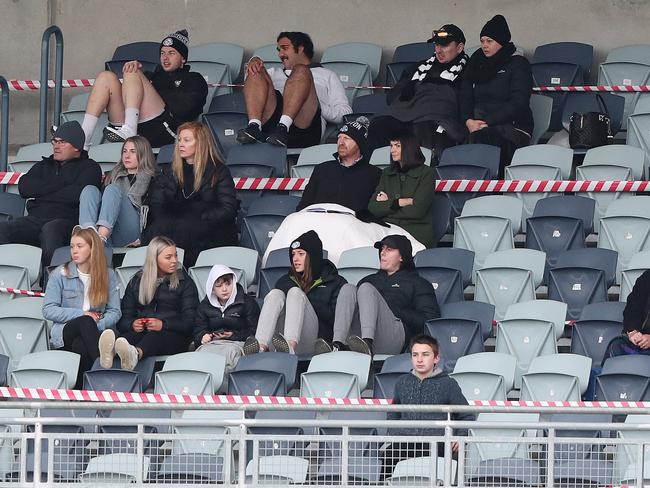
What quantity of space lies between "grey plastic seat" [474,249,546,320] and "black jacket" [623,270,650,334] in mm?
1072

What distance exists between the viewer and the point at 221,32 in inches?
667

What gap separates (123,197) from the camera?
13602mm

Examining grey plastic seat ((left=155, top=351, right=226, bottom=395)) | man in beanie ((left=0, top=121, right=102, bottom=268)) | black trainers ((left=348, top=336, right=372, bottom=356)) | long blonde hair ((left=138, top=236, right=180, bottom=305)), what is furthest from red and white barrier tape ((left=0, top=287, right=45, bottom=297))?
black trainers ((left=348, top=336, right=372, bottom=356))

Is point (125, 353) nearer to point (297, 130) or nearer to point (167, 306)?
point (167, 306)

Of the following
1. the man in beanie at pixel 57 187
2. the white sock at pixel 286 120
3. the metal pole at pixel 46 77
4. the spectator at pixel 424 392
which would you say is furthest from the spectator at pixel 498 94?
the spectator at pixel 424 392

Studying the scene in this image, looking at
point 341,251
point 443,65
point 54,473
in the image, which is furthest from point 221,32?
point 54,473

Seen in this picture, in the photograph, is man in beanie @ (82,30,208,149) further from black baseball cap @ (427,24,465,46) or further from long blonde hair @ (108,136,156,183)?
black baseball cap @ (427,24,465,46)

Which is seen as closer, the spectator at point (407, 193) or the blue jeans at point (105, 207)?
the spectator at point (407, 193)

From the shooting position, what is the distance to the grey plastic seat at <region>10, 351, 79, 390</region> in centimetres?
1191

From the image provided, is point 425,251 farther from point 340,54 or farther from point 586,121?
point 340,54

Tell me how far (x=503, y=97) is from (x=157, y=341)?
11.9 feet

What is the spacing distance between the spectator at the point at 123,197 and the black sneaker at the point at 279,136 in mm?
1137

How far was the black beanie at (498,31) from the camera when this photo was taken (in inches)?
569

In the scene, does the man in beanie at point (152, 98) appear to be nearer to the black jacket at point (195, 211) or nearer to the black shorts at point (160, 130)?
the black shorts at point (160, 130)
